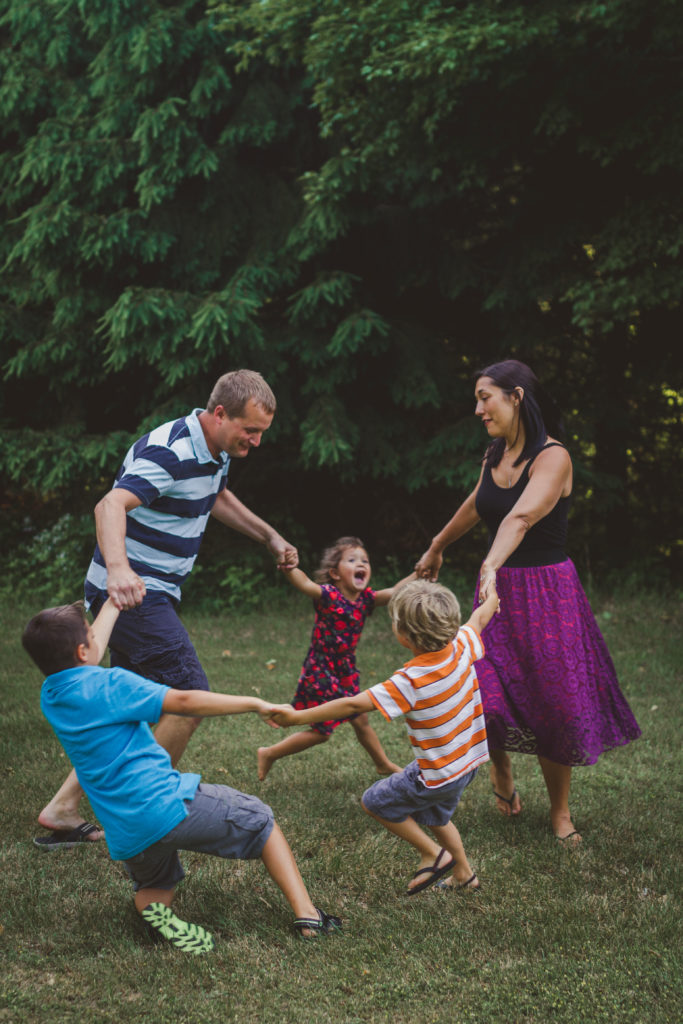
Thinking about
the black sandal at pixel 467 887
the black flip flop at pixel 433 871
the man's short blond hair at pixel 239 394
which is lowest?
the black sandal at pixel 467 887

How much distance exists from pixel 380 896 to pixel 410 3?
729 cm

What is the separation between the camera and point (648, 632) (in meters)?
8.77

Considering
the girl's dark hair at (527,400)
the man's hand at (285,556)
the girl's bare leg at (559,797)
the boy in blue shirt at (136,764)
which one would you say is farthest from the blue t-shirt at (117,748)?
the girl's dark hair at (527,400)

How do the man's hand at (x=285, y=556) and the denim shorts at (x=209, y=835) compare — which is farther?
the man's hand at (x=285, y=556)

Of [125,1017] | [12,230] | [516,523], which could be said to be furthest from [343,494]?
[125,1017]

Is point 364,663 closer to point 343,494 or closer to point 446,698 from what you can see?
point 343,494

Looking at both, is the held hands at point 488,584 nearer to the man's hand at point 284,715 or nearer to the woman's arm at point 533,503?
the woman's arm at point 533,503

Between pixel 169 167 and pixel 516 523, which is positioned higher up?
pixel 169 167

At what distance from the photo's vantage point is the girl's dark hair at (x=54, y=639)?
2.98 m

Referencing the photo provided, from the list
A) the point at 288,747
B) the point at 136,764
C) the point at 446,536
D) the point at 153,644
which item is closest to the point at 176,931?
the point at 136,764

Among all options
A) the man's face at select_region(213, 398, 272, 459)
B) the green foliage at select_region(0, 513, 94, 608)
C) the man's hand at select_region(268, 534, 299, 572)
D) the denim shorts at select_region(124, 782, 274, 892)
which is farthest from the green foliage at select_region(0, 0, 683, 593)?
the denim shorts at select_region(124, 782, 274, 892)

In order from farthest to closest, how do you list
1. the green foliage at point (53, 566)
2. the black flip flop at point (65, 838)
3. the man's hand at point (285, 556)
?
1. the green foliage at point (53, 566)
2. the man's hand at point (285, 556)
3. the black flip flop at point (65, 838)

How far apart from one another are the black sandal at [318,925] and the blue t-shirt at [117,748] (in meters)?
0.64

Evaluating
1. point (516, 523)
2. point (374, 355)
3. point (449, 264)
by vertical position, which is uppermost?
point (449, 264)
